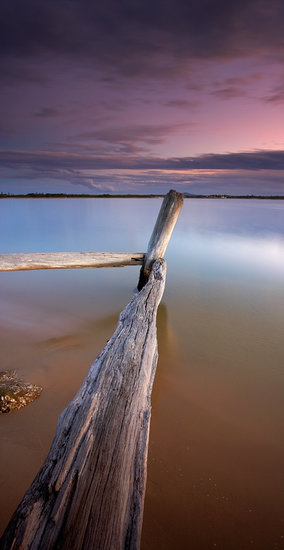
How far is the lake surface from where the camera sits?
1.62 meters

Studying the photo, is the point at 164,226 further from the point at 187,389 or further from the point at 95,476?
the point at 95,476

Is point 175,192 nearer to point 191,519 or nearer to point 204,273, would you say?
point 204,273

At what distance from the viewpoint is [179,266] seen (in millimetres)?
7309

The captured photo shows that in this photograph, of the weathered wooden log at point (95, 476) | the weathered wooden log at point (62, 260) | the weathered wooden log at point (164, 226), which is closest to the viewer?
the weathered wooden log at point (95, 476)

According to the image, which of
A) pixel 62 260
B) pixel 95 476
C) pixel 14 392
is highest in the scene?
pixel 62 260

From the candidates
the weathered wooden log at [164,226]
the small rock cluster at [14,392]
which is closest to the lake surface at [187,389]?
the small rock cluster at [14,392]

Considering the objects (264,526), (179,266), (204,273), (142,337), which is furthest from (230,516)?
(179,266)

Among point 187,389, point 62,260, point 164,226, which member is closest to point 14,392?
point 187,389

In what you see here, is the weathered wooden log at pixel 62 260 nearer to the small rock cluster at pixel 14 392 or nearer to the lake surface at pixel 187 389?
the lake surface at pixel 187 389

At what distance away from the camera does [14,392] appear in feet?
7.83

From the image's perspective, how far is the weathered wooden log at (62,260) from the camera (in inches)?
154

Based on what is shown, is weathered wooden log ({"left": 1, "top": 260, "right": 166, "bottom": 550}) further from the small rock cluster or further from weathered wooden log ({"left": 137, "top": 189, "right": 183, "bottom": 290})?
weathered wooden log ({"left": 137, "top": 189, "right": 183, "bottom": 290})

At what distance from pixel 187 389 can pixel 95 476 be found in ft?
5.69

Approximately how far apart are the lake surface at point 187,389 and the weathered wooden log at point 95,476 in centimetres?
72
